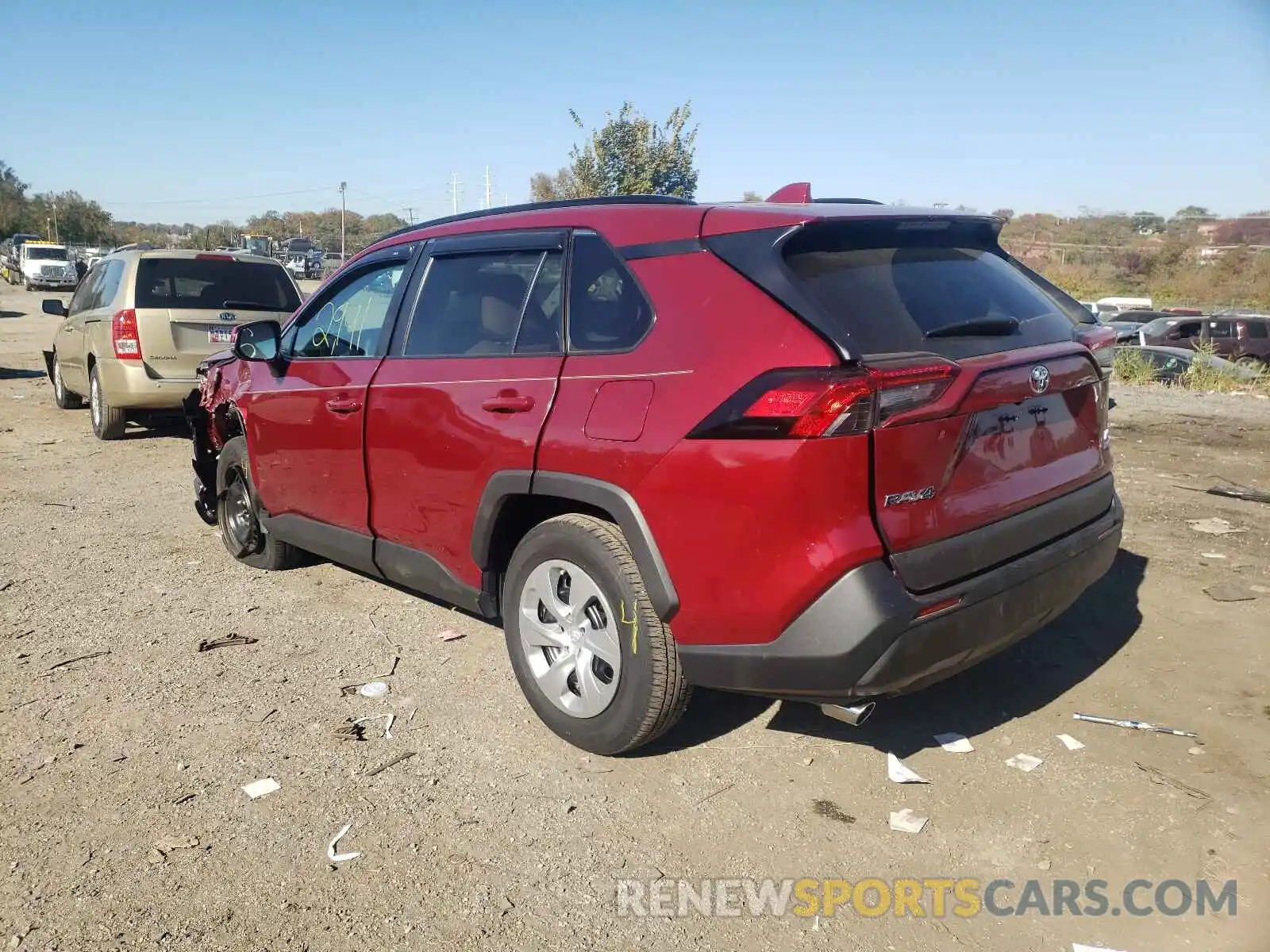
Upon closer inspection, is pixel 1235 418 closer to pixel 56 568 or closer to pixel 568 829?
pixel 568 829

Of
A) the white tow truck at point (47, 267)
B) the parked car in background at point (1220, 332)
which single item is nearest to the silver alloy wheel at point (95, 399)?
the parked car in background at point (1220, 332)

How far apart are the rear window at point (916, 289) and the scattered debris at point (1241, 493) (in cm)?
446

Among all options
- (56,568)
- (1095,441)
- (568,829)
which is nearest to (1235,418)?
(1095,441)

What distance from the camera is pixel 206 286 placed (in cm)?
892

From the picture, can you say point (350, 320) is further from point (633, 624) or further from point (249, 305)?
point (249, 305)

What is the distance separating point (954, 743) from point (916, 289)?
164 cm

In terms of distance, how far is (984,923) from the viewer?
255 cm

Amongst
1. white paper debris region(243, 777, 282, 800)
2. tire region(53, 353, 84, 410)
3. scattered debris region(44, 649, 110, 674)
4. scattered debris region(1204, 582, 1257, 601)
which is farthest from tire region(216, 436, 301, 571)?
tire region(53, 353, 84, 410)

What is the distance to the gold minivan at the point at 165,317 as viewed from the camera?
28.5ft

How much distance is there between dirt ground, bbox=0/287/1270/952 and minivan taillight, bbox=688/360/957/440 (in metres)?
1.28

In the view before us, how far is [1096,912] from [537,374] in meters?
2.37

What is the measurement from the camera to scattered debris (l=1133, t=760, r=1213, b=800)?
3.10 metres

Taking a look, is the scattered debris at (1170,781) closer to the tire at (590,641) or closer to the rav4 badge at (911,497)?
the rav4 badge at (911,497)

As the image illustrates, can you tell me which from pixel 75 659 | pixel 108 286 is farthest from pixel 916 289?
pixel 108 286
